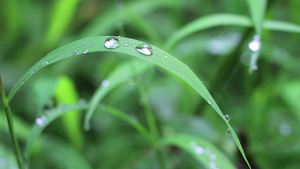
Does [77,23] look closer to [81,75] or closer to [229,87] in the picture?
[81,75]

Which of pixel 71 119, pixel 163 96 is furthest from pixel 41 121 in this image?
pixel 163 96

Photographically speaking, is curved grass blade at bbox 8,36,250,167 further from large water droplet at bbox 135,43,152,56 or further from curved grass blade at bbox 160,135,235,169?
curved grass blade at bbox 160,135,235,169

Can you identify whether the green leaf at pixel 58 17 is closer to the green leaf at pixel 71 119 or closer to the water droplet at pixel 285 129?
the green leaf at pixel 71 119

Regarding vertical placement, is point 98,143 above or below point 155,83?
below

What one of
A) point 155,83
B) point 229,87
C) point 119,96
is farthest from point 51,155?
point 229,87

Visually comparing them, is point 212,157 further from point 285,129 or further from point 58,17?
point 58,17

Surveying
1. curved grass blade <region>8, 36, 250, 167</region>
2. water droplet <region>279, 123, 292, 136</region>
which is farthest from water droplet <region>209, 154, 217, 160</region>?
water droplet <region>279, 123, 292, 136</region>
